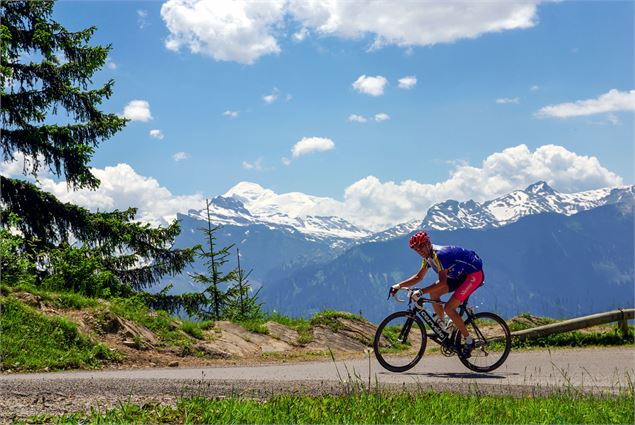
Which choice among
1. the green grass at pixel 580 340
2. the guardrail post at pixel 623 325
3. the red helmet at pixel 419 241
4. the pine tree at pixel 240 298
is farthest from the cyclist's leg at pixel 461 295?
the pine tree at pixel 240 298

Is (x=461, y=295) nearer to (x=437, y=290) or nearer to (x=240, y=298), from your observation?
(x=437, y=290)

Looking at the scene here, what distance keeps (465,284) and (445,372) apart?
1.58m

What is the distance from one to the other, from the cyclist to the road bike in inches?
8.8

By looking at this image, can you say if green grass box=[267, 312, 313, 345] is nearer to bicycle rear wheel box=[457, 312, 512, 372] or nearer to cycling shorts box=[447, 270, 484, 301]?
bicycle rear wheel box=[457, 312, 512, 372]

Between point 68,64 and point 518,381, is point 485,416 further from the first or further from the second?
point 68,64

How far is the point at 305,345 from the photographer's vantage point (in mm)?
16234

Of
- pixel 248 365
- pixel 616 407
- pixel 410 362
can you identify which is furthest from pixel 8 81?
pixel 616 407

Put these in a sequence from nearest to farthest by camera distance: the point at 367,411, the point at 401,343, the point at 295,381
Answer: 1. the point at 367,411
2. the point at 295,381
3. the point at 401,343

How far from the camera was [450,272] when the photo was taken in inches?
420

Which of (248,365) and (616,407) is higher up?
(248,365)

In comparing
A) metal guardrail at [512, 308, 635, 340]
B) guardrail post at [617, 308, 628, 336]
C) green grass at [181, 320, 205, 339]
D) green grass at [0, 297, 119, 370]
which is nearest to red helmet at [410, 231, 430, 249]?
metal guardrail at [512, 308, 635, 340]

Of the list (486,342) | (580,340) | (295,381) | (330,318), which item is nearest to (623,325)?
(580,340)

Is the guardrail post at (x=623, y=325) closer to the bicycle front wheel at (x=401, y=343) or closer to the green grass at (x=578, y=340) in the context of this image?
the green grass at (x=578, y=340)

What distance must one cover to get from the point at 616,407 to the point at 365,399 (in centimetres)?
285
